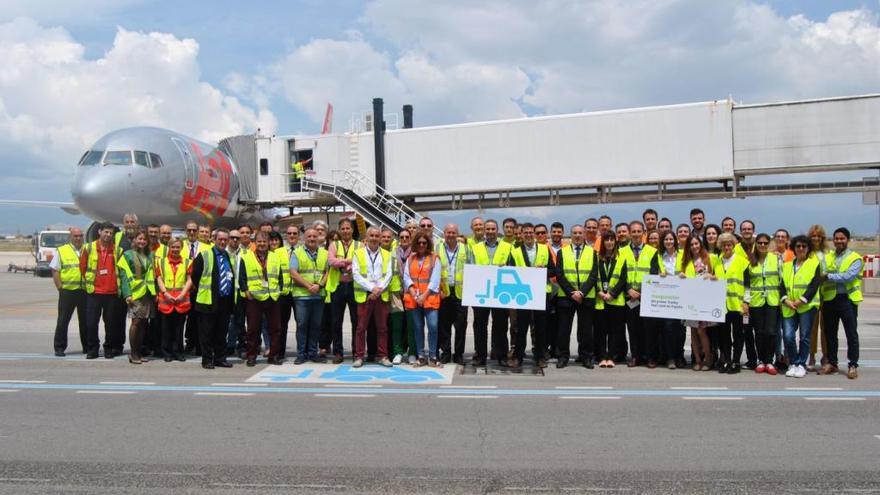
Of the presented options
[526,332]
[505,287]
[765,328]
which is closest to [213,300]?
[505,287]

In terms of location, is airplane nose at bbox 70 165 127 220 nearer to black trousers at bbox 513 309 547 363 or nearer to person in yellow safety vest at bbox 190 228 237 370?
person in yellow safety vest at bbox 190 228 237 370

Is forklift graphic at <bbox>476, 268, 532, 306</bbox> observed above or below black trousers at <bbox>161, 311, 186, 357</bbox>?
above

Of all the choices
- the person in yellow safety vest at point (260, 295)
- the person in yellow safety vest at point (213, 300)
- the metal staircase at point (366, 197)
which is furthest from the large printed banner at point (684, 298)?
the metal staircase at point (366, 197)

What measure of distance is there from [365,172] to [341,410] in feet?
66.8

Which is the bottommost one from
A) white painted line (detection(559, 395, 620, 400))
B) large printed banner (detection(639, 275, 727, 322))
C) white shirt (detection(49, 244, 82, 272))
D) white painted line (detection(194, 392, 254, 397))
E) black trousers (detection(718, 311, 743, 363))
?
white painted line (detection(559, 395, 620, 400))

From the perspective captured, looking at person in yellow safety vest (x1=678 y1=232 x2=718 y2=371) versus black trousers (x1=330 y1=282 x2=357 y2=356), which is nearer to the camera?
person in yellow safety vest (x1=678 y1=232 x2=718 y2=371)

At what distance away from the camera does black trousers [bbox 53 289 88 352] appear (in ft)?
34.4

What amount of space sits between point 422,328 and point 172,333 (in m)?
3.64

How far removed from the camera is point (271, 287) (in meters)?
9.90

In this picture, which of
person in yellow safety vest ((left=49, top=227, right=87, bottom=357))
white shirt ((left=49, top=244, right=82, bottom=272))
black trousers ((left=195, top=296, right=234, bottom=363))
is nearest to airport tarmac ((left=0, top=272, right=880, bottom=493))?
black trousers ((left=195, top=296, right=234, bottom=363))

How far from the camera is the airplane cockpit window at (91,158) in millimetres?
18359

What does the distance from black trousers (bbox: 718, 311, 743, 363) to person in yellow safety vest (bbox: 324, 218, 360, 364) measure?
198 inches

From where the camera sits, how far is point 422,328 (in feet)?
32.7

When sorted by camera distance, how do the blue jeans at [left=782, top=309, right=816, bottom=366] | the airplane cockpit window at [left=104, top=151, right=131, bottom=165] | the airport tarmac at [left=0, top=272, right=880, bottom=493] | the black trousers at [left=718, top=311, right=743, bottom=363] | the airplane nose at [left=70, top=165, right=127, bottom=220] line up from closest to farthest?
the airport tarmac at [left=0, top=272, right=880, bottom=493], the blue jeans at [left=782, top=309, right=816, bottom=366], the black trousers at [left=718, top=311, right=743, bottom=363], the airplane nose at [left=70, top=165, right=127, bottom=220], the airplane cockpit window at [left=104, top=151, right=131, bottom=165]
